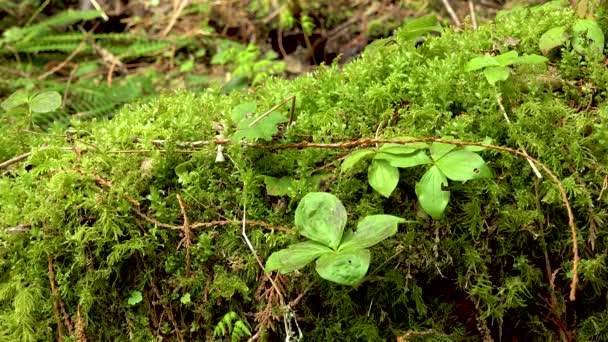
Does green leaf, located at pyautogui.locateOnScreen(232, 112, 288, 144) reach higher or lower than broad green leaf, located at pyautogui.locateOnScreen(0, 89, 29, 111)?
lower

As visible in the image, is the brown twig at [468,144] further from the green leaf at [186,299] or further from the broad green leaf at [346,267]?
the broad green leaf at [346,267]

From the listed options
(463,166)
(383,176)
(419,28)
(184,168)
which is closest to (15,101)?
(184,168)

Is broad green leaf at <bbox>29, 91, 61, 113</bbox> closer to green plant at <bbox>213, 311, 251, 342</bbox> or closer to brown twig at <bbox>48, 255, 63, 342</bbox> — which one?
brown twig at <bbox>48, 255, 63, 342</bbox>

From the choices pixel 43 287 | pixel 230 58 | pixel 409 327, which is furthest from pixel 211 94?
pixel 230 58

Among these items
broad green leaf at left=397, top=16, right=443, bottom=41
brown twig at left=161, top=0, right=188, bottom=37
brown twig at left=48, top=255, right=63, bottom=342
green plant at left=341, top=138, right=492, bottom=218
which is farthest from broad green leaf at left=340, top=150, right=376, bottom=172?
brown twig at left=161, top=0, right=188, bottom=37

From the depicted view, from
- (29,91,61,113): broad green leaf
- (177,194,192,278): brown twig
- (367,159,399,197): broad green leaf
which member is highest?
(29,91,61,113): broad green leaf
